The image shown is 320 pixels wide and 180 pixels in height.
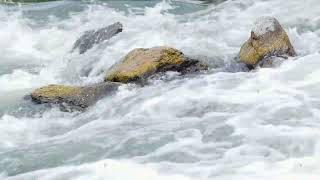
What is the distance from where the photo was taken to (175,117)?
8953mm

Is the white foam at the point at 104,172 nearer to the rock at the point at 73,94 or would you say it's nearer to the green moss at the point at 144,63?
the rock at the point at 73,94

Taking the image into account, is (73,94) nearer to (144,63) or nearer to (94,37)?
(144,63)

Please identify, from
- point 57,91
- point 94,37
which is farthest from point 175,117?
point 94,37

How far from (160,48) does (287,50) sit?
2.25 meters

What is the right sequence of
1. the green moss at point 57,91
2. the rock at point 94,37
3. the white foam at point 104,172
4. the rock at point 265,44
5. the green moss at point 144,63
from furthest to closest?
the rock at point 94,37 → the rock at point 265,44 → the green moss at point 144,63 → the green moss at point 57,91 → the white foam at point 104,172

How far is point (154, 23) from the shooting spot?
52.5 feet

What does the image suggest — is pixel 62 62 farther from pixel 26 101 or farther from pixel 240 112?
pixel 240 112

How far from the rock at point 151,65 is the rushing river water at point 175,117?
0.76ft

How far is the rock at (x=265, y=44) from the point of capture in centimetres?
1082

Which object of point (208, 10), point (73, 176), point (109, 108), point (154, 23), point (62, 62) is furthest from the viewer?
point (208, 10)

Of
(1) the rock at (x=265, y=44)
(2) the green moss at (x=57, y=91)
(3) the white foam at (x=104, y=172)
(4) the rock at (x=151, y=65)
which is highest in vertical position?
(1) the rock at (x=265, y=44)

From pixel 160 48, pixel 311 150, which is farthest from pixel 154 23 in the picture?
pixel 311 150

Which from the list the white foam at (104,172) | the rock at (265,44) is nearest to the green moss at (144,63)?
the rock at (265,44)

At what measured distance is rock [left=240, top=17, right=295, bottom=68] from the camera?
1082 cm
